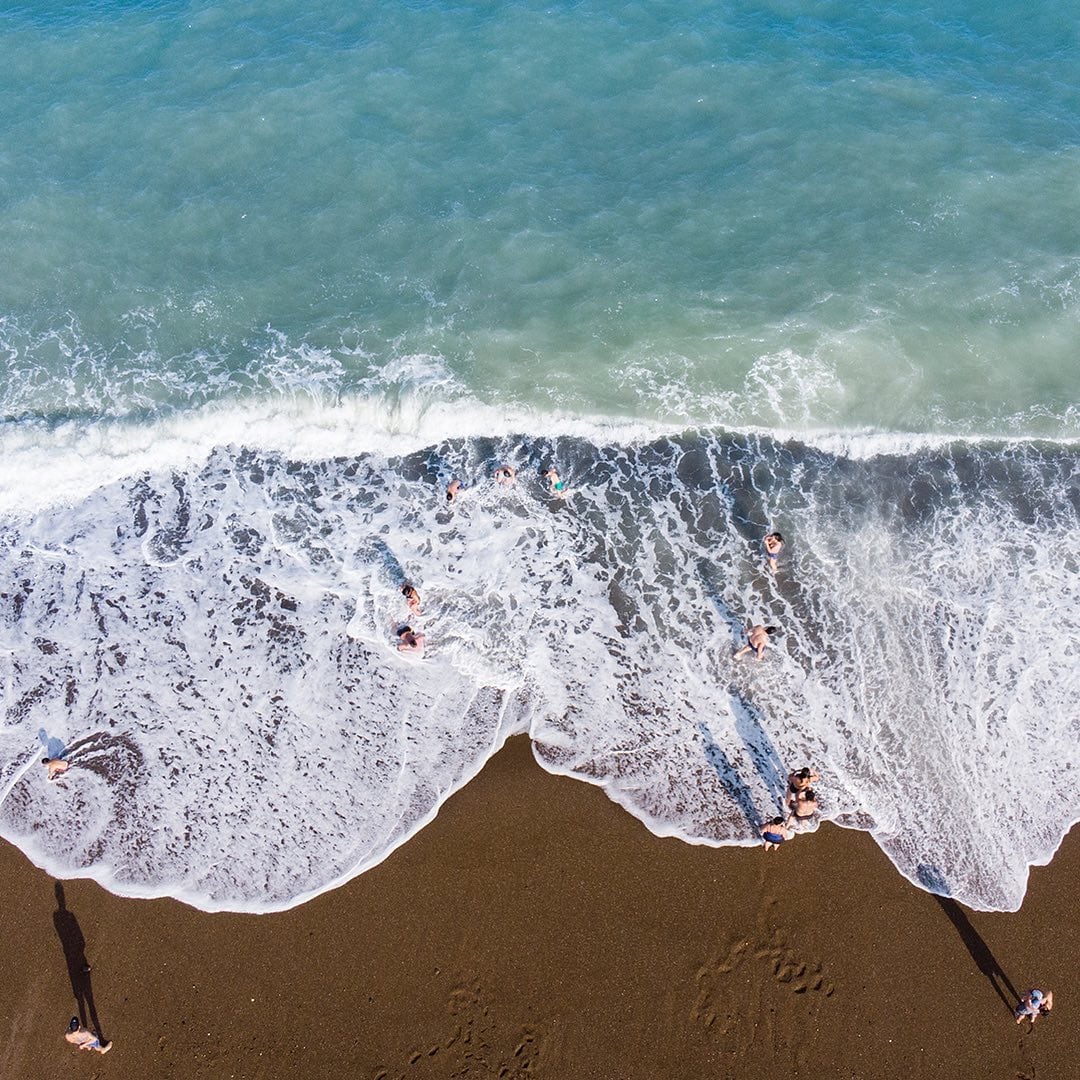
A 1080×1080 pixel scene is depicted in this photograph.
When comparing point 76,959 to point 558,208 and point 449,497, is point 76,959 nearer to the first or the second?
point 449,497

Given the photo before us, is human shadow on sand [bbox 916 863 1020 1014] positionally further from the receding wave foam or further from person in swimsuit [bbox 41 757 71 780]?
person in swimsuit [bbox 41 757 71 780]

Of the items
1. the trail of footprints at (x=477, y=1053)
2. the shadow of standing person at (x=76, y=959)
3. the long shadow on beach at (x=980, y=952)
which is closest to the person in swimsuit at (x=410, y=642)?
the trail of footprints at (x=477, y=1053)

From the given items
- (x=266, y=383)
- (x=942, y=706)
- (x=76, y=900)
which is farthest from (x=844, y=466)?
(x=76, y=900)

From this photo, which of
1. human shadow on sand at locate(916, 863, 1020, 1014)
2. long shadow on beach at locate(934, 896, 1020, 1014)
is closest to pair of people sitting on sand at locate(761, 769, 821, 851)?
human shadow on sand at locate(916, 863, 1020, 1014)

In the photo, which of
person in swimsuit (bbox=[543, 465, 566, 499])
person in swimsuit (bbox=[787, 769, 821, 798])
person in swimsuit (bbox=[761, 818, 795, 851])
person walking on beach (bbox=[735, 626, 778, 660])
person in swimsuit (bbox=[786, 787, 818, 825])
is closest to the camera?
person in swimsuit (bbox=[761, 818, 795, 851])

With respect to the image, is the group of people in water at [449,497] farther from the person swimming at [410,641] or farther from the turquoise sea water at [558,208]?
the turquoise sea water at [558,208]

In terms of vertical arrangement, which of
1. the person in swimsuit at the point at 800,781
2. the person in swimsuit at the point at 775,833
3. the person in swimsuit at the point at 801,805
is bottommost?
the person in swimsuit at the point at 775,833
